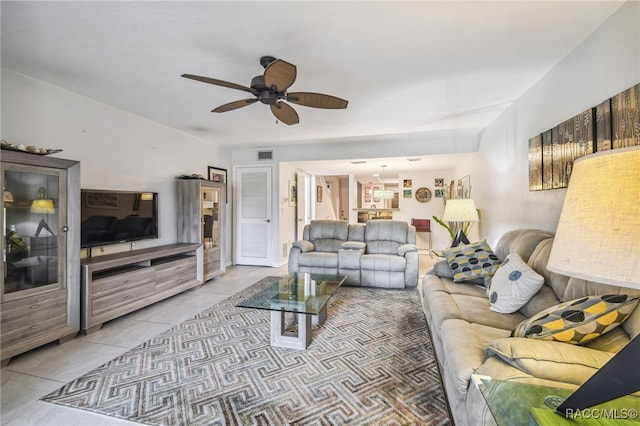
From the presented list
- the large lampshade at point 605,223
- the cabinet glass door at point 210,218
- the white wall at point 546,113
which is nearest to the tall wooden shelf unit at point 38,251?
the cabinet glass door at point 210,218

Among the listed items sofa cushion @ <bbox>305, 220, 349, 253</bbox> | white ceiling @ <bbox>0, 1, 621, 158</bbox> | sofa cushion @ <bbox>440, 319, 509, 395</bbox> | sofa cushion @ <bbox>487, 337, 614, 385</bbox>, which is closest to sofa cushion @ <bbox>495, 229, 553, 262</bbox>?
sofa cushion @ <bbox>440, 319, 509, 395</bbox>

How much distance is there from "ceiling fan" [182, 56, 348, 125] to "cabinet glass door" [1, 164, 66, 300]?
1.58 metres

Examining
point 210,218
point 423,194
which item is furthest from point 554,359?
point 423,194

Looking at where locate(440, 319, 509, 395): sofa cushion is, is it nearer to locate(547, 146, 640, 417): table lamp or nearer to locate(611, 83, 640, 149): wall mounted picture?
locate(547, 146, 640, 417): table lamp

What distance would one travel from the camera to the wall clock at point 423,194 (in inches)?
290

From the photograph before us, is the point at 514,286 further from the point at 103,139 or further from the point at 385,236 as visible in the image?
the point at 103,139

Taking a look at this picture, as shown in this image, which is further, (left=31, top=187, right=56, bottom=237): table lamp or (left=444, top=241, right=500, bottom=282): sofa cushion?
(left=444, top=241, right=500, bottom=282): sofa cushion

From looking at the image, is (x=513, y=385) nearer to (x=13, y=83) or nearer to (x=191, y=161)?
(x=13, y=83)

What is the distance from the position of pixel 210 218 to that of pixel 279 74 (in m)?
3.20

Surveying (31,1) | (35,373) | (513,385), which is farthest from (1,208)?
(513,385)

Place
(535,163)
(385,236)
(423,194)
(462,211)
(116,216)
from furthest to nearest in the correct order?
(423,194) < (385,236) < (462,211) < (116,216) < (535,163)

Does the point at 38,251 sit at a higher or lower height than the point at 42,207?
lower

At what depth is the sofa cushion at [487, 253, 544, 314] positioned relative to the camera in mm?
1827

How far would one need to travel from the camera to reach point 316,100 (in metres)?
2.32
